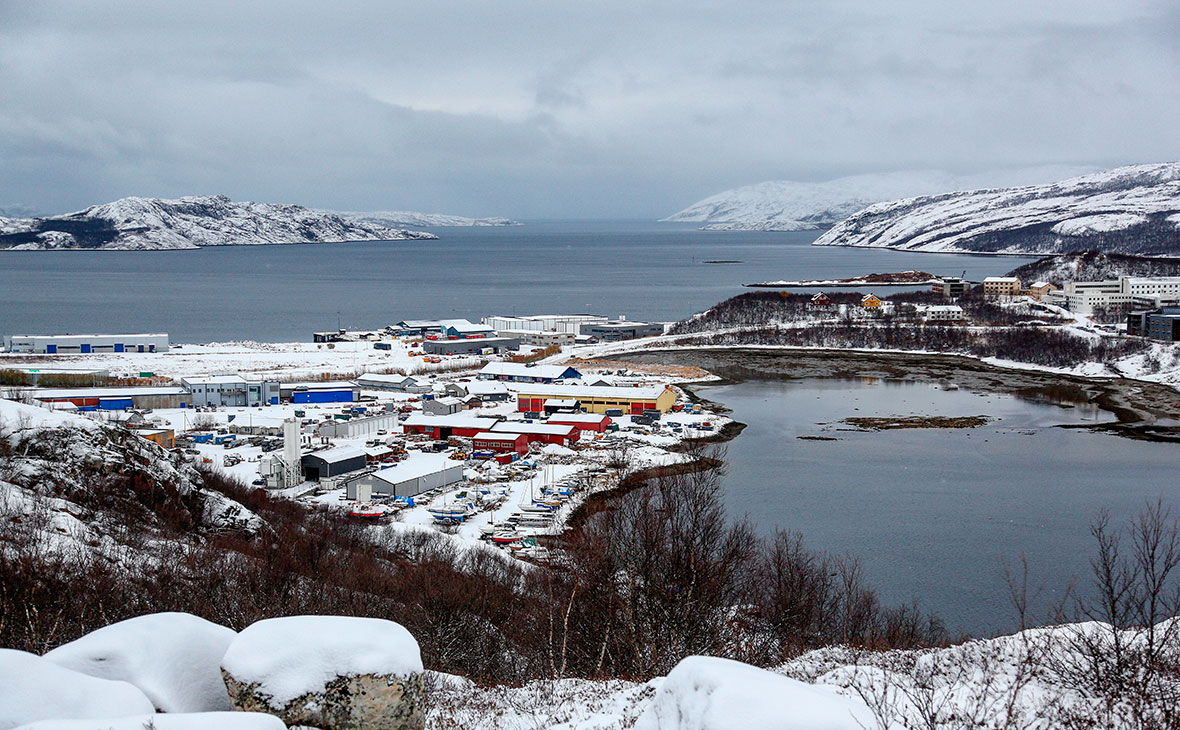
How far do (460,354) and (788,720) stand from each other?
17.1 m

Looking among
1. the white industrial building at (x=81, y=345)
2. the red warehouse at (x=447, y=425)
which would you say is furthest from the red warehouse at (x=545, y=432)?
the white industrial building at (x=81, y=345)

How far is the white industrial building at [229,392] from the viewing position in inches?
499

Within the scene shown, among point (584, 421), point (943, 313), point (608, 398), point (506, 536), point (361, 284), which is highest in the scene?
point (361, 284)

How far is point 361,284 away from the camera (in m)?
37.1

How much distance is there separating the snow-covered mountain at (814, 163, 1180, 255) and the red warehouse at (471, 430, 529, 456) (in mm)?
41079

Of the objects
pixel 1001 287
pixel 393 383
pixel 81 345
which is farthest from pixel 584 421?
pixel 1001 287

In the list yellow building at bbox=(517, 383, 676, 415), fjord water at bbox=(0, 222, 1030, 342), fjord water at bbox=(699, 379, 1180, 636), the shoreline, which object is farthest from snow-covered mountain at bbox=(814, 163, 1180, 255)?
yellow building at bbox=(517, 383, 676, 415)

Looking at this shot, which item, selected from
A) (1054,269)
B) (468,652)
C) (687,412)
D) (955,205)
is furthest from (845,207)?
(468,652)

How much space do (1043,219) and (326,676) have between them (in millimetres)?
61712

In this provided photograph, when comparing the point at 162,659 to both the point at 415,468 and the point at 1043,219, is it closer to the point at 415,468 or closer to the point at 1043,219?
the point at 415,468

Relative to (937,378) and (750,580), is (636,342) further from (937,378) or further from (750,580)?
(750,580)

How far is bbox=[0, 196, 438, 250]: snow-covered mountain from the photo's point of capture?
222ft

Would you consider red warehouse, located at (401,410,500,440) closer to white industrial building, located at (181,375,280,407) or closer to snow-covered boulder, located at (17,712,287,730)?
white industrial building, located at (181,375,280,407)

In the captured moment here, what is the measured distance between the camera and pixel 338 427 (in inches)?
412
